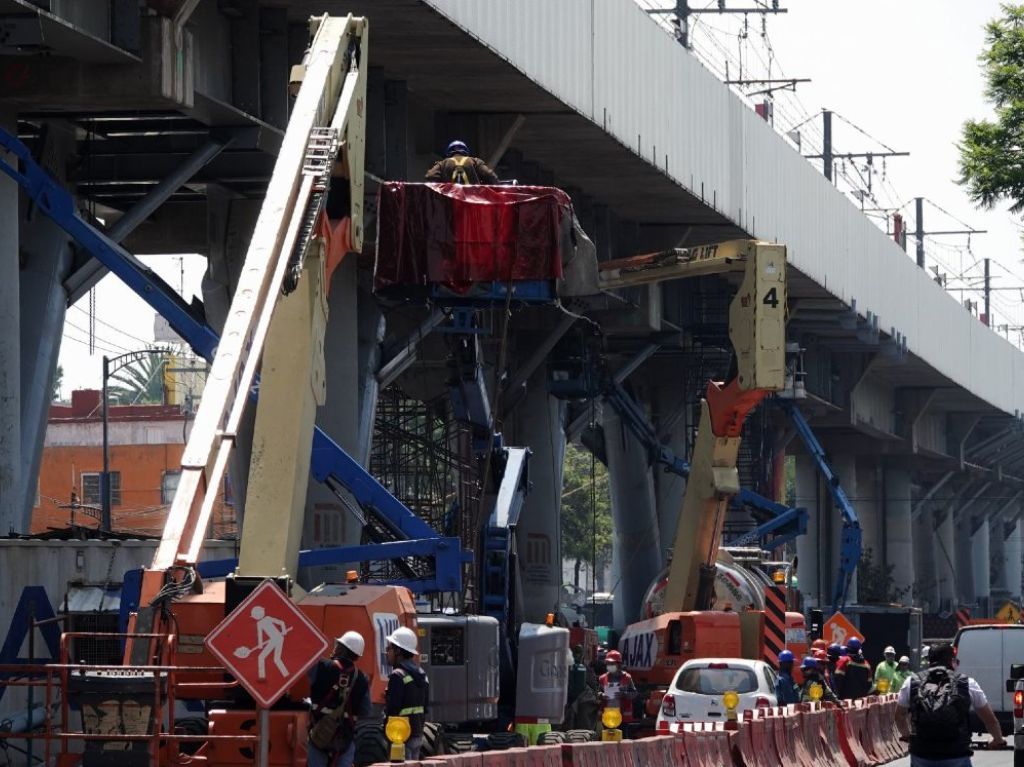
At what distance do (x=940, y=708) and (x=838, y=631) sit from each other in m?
28.6

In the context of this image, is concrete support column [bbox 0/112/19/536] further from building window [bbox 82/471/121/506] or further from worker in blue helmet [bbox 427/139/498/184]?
building window [bbox 82/471/121/506]

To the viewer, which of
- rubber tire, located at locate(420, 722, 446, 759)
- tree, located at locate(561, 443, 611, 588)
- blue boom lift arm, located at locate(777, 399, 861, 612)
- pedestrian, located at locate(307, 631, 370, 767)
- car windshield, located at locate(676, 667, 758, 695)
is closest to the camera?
pedestrian, located at locate(307, 631, 370, 767)

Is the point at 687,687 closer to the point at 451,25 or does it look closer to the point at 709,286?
the point at 451,25

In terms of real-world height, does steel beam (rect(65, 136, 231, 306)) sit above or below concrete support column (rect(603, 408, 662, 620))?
above

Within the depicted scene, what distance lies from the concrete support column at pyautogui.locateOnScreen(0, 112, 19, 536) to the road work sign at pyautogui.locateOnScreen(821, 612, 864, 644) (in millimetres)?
20403

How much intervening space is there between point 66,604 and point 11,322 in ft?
11.2

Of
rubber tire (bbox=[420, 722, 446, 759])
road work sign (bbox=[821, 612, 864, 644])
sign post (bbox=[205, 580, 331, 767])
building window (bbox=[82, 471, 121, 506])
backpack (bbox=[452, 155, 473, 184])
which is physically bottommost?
rubber tire (bbox=[420, 722, 446, 759])

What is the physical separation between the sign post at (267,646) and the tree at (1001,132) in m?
21.0

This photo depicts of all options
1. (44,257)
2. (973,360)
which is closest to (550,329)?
(44,257)

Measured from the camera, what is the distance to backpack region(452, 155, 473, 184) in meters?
25.7

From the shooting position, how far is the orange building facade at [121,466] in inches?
3073

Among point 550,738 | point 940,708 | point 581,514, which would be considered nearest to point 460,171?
point 550,738

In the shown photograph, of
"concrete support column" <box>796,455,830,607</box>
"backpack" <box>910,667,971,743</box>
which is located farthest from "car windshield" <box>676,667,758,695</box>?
"concrete support column" <box>796,455,830,607</box>

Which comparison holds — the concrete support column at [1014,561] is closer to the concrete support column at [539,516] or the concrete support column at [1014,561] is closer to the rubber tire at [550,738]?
the concrete support column at [539,516]
